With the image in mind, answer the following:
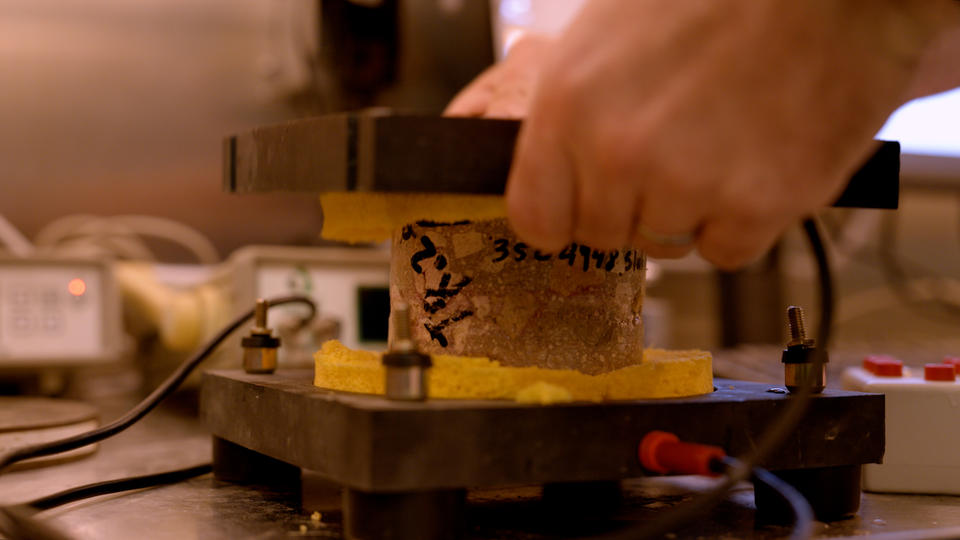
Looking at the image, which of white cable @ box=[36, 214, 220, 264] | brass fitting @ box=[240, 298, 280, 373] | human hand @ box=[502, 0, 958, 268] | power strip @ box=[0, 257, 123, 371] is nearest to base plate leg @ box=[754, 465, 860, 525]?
human hand @ box=[502, 0, 958, 268]

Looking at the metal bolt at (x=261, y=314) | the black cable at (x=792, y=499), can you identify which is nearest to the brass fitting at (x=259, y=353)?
the metal bolt at (x=261, y=314)

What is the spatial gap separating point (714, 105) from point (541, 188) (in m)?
0.09

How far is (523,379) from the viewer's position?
0.50 metres

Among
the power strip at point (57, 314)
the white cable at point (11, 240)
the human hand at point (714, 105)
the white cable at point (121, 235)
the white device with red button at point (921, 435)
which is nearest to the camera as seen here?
the human hand at point (714, 105)

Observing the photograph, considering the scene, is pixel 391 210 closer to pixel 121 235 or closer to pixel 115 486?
pixel 115 486

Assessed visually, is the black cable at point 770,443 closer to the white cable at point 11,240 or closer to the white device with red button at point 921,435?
the white device with red button at point 921,435

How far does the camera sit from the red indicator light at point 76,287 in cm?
114

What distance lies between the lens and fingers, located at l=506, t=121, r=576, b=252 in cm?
41

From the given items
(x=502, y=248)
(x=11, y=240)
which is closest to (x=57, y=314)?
(x=11, y=240)

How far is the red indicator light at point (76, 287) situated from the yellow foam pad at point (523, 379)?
0.70 metres

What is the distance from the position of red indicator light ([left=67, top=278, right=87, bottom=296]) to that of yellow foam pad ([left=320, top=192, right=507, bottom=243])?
0.68 meters

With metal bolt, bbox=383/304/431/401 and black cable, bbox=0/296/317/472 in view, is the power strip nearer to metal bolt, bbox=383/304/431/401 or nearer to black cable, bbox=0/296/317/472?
black cable, bbox=0/296/317/472

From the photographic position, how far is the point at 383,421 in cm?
44

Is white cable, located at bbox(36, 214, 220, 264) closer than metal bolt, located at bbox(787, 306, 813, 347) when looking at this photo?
No
